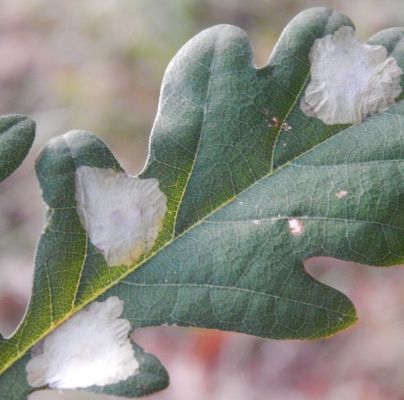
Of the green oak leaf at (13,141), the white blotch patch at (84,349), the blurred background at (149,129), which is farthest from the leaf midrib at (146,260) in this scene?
the blurred background at (149,129)

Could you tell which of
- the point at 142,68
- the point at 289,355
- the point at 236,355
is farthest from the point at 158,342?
the point at 142,68

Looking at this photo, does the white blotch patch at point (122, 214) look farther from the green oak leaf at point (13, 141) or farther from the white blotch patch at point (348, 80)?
the white blotch patch at point (348, 80)

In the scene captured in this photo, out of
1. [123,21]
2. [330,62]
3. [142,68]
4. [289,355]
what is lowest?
[289,355]

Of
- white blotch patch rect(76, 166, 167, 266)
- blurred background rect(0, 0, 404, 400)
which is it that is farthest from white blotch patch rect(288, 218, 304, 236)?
blurred background rect(0, 0, 404, 400)

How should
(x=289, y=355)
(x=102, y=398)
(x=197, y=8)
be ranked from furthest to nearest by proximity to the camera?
(x=197, y=8) < (x=289, y=355) < (x=102, y=398)

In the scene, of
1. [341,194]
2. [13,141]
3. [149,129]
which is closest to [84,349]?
[13,141]

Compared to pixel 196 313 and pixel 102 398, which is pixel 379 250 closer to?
pixel 196 313
